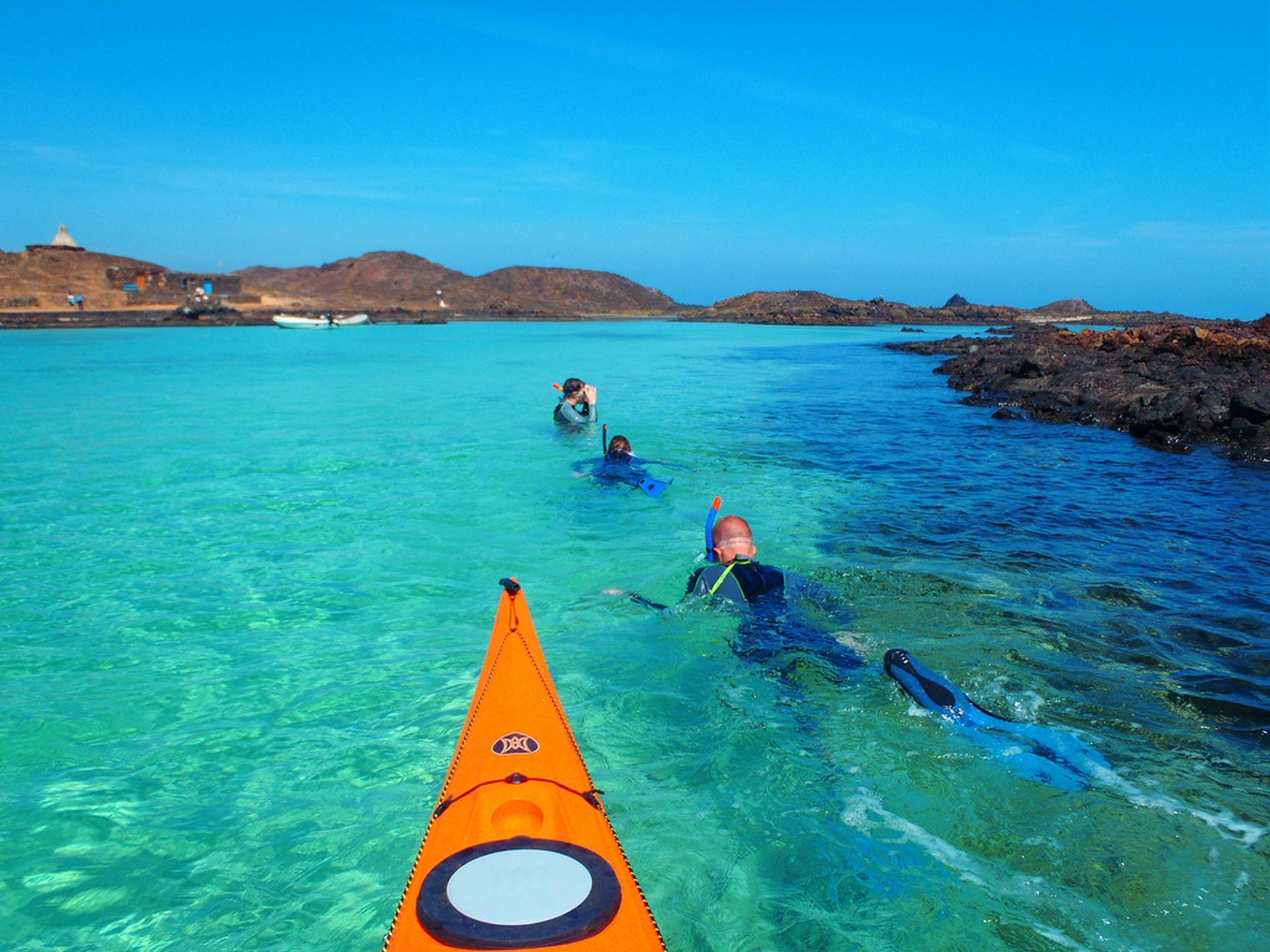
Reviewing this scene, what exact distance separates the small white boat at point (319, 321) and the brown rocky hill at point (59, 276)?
18.6 m

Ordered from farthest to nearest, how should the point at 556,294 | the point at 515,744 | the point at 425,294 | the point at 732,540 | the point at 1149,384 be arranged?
the point at 556,294 < the point at 425,294 < the point at 1149,384 < the point at 732,540 < the point at 515,744

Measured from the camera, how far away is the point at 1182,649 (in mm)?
6090

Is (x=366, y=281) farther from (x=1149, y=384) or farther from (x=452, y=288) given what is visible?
(x=1149, y=384)

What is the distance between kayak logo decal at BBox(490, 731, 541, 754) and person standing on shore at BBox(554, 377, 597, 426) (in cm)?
1278

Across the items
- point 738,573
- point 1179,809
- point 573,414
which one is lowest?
point 1179,809

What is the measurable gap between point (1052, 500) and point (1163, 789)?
7663 mm

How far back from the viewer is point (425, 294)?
114688mm

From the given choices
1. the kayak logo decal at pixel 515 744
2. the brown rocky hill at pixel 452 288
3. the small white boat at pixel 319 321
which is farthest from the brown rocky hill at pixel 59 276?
the kayak logo decal at pixel 515 744

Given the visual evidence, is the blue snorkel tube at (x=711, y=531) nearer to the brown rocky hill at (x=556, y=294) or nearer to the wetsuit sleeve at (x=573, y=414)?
the wetsuit sleeve at (x=573, y=414)

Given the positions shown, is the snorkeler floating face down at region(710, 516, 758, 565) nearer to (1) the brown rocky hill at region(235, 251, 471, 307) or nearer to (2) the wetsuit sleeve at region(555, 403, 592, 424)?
(2) the wetsuit sleeve at region(555, 403, 592, 424)

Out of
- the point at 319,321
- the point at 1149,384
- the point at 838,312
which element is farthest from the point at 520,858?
the point at 838,312

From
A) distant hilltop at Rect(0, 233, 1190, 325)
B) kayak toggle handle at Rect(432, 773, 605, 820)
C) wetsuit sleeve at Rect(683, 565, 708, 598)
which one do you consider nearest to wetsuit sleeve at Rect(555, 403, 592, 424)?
wetsuit sleeve at Rect(683, 565, 708, 598)

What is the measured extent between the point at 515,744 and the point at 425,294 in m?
120

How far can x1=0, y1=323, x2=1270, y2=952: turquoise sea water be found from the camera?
366 cm
